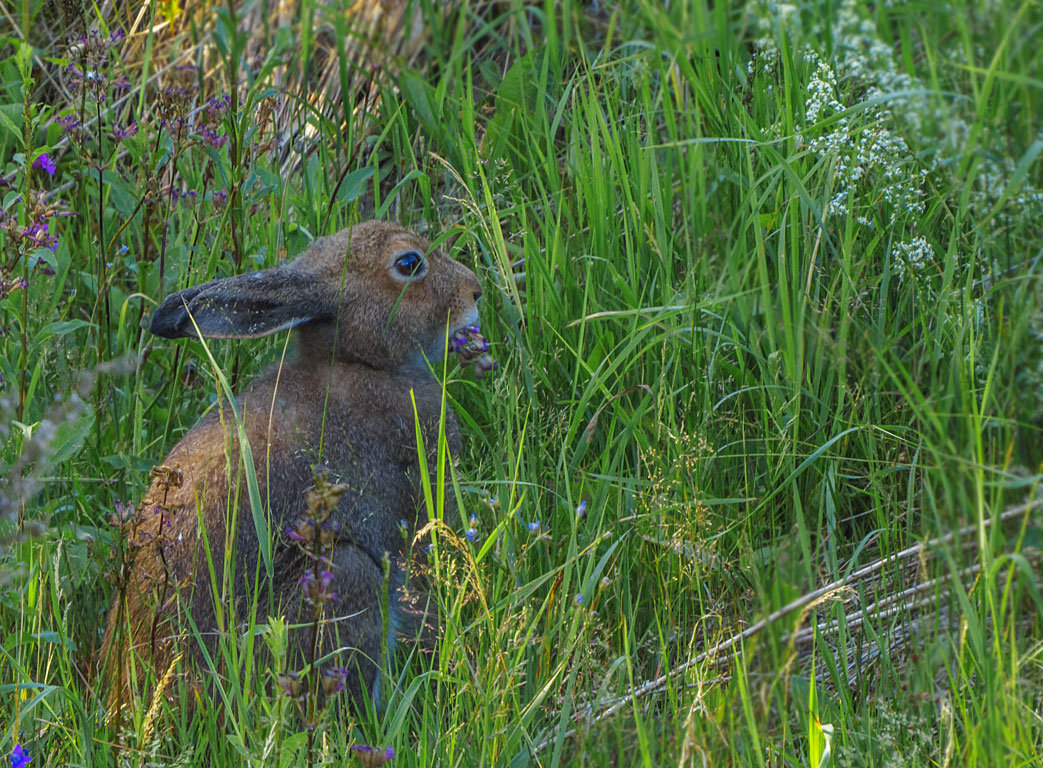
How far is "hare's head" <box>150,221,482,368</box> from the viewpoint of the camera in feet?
13.9

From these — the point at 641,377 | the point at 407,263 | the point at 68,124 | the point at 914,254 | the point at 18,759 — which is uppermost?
the point at 68,124

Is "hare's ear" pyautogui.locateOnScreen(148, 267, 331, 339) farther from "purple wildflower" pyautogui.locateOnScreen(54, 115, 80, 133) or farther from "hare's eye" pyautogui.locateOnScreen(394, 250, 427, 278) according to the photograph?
"purple wildflower" pyautogui.locateOnScreen(54, 115, 80, 133)

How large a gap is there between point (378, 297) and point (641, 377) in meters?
1.15

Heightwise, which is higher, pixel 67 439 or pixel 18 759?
pixel 67 439

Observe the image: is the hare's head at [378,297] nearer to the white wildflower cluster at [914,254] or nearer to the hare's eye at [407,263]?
the hare's eye at [407,263]

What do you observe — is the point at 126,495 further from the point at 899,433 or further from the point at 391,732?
the point at 899,433

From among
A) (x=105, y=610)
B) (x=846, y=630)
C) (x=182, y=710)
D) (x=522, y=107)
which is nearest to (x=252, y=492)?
(x=182, y=710)

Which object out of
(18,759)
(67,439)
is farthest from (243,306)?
(18,759)

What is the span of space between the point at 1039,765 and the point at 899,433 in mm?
1339

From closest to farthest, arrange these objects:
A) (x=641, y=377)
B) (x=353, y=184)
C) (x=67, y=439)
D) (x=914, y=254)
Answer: (x=914, y=254), (x=67, y=439), (x=641, y=377), (x=353, y=184)

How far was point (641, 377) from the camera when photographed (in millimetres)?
3766

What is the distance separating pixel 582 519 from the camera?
3449 millimetres

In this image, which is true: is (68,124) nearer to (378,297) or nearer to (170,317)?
(170,317)

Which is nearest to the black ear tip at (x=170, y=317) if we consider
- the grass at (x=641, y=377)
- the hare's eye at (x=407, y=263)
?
the grass at (x=641, y=377)
